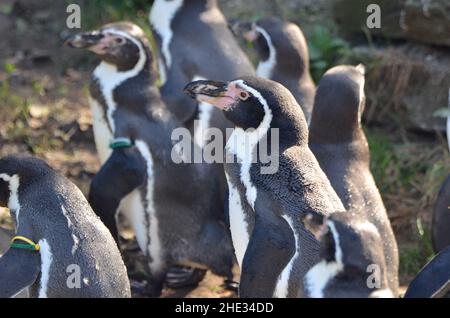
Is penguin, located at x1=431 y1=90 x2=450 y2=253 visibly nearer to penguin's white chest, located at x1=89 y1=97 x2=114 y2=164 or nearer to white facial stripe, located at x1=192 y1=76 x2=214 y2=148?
white facial stripe, located at x1=192 y1=76 x2=214 y2=148

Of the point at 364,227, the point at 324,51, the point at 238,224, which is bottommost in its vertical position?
the point at 238,224

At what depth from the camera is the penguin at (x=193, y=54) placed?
6223 millimetres

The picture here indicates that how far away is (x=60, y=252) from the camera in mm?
4125

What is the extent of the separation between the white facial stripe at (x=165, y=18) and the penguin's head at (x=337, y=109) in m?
1.55

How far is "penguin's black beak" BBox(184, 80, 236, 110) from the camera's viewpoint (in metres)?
4.63

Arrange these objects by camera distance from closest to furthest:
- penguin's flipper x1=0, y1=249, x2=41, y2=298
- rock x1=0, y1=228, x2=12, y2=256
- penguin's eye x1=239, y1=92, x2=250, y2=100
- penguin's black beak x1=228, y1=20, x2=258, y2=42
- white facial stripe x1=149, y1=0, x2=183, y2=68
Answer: penguin's flipper x1=0, y1=249, x2=41, y2=298, penguin's eye x1=239, y1=92, x2=250, y2=100, rock x1=0, y1=228, x2=12, y2=256, penguin's black beak x1=228, y1=20, x2=258, y2=42, white facial stripe x1=149, y1=0, x2=183, y2=68

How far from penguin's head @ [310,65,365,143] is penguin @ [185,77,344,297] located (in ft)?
2.31

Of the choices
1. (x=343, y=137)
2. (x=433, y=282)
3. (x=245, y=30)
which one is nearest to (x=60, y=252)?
(x=433, y=282)

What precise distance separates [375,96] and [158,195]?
2.12 meters

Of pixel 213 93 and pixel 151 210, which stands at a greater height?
pixel 213 93

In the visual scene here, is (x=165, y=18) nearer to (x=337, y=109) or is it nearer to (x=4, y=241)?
(x=337, y=109)

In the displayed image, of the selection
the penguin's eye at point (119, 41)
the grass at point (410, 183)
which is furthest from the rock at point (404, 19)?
the penguin's eye at point (119, 41)

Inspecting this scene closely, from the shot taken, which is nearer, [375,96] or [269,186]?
[269,186]

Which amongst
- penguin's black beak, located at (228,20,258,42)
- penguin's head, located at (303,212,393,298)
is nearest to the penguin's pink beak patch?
penguin's head, located at (303,212,393,298)
